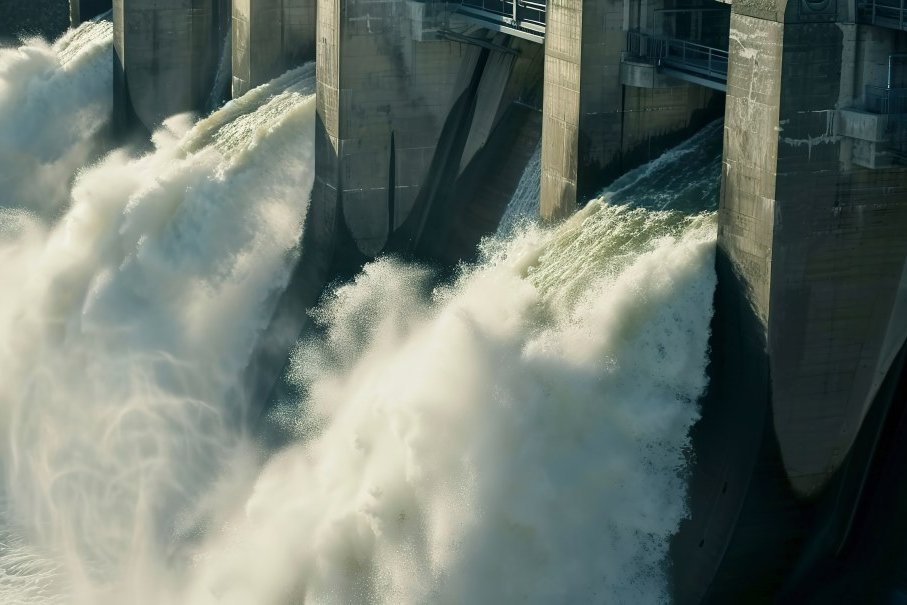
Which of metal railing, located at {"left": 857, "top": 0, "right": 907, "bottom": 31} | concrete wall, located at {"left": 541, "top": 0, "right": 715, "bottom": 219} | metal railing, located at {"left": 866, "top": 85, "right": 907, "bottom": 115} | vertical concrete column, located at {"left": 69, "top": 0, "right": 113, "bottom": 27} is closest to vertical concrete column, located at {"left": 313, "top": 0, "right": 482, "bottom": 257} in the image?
concrete wall, located at {"left": 541, "top": 0, "right": 715, "bottom": 219}

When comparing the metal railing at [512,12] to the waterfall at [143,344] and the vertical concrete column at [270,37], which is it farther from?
the vertical concrete column at [270,37]

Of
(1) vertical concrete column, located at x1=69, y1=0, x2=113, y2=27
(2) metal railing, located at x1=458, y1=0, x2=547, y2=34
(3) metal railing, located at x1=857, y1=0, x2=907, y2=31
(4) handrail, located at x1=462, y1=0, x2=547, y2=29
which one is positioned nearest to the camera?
(3) metal railing, located at x1=857, y1=0, x2=907, y2=31

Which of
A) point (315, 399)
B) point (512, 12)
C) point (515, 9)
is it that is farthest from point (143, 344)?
point (515, 9)

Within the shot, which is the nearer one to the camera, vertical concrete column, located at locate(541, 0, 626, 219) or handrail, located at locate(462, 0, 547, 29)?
vertical concrete column, located at locate(541, 0, 626, 219)

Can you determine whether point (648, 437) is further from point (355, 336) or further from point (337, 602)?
point (355, 336)

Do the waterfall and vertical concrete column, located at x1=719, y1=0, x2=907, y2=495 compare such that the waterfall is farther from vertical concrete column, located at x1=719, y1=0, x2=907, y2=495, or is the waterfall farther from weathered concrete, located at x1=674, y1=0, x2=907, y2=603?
vertical concrete column, located at x1=719, y1=0, x2=907, y2=495

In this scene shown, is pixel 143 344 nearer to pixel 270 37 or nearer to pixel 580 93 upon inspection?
pixel 270 37

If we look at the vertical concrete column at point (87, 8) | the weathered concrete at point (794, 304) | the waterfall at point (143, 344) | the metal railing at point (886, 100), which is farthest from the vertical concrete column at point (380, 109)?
the vertical concrete column at point (87, 8)
